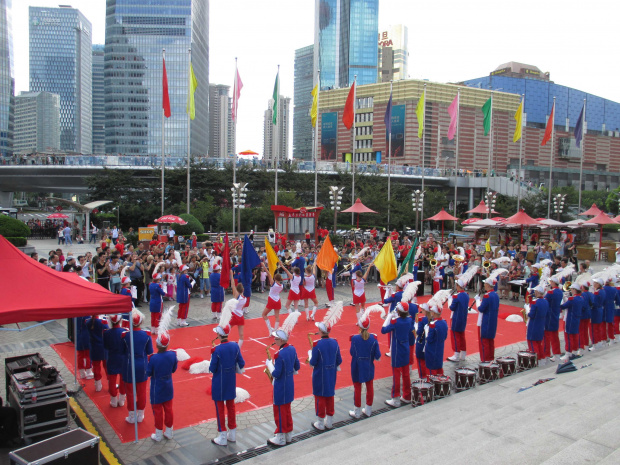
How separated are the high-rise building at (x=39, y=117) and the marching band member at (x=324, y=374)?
666 ft

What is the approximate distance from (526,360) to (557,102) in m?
112

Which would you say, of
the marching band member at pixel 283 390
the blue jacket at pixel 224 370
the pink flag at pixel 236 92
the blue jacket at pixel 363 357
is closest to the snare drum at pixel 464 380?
the blue jacket at pixel 363 357

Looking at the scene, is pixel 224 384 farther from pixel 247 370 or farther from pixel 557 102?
pixel 557 102

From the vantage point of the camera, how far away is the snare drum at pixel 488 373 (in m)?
9.22

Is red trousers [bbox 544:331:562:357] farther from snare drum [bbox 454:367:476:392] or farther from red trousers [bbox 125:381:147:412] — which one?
red trousers [bbox 125:381:147:412]

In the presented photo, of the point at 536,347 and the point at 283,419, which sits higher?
the point at 536,347

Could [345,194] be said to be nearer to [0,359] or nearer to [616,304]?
[616,304]

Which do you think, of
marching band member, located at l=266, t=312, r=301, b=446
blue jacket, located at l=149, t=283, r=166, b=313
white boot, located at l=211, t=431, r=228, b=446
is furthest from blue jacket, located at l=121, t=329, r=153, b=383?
blue jacket, located at l=149, t=283, r=166, b=313

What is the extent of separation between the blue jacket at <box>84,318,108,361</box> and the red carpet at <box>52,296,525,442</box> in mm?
736

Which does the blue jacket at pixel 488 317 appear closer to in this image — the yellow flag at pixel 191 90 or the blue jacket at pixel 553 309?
the blue jacket at pixel 553 309

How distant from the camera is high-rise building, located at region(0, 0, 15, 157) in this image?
121062mm

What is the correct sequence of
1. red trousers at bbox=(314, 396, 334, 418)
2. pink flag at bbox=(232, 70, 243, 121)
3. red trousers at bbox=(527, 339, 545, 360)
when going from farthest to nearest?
1. pink flag at bbox=(232, 70, 243, 121)
2. red trousers at bbox=(527, 339, 545, 360)
3. red trousers at bbox=(314, 396, 334, 418)

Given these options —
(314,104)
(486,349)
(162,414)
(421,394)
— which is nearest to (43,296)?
(162,414)

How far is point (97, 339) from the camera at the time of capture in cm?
898
